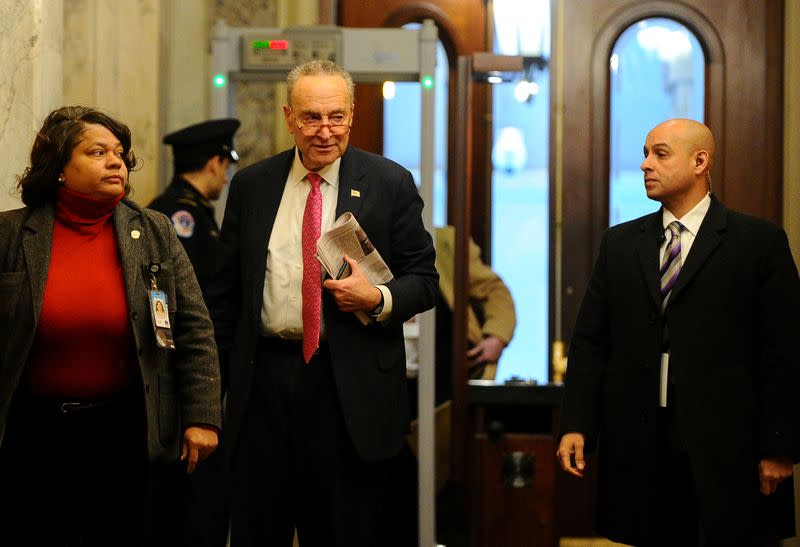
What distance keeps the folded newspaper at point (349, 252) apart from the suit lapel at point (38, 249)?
62 cm

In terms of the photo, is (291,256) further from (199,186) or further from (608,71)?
(608,71)

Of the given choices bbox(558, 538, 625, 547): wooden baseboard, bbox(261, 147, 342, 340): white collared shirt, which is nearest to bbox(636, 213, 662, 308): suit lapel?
bbox(261, 147, 342, 340): white collared shirt

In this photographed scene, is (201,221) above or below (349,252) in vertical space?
above

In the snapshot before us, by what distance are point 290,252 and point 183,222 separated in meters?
1.43

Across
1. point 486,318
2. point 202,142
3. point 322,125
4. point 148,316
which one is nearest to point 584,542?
point 486,318

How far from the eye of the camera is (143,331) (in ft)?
8.18

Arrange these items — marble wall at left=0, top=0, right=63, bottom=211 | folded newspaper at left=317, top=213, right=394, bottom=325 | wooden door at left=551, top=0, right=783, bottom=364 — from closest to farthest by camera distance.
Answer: folded newspaper at left=317, top=213, right=394, bottom=325 → marble wall at left=0, top=0, right=63, bottom=211 → wooden door at left=551, top=0, right=783, bottom=364

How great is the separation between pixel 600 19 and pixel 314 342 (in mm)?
2691

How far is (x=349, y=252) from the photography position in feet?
8.82

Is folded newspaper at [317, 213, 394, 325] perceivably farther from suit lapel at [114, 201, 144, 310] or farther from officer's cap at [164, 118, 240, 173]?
officer's cap at [164, 118, 240, 173]

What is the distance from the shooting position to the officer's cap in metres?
4.16

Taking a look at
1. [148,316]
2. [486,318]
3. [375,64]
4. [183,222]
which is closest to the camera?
[148,316]

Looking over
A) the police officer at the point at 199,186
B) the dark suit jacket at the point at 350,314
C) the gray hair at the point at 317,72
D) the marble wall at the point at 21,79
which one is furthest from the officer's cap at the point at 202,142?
the gray hair at the point at 317,72

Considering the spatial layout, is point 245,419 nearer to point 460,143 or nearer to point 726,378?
point 726,378
